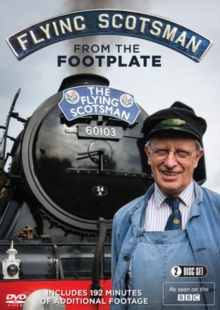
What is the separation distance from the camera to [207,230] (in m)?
1.45

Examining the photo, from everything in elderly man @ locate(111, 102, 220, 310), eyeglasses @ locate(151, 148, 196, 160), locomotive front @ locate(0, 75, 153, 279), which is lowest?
elderly man @ locate(111, 102, 220, 310)

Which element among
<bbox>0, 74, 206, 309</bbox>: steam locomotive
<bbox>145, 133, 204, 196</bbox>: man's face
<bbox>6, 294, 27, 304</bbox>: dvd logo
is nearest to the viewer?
<bbox>145, 133, 204, 196</bbox>: man's face

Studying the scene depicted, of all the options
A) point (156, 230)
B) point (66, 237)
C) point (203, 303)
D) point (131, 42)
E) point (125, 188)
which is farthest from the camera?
point (125, 188)

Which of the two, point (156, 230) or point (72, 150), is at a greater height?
point (72, 150)

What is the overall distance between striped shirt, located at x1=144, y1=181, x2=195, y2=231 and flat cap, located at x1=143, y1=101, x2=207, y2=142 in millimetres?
179

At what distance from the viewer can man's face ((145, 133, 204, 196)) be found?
4.98 feet

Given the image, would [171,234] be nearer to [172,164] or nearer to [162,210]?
[162,210]

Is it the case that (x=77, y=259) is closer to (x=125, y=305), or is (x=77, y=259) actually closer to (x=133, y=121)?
(x=133, y=121)

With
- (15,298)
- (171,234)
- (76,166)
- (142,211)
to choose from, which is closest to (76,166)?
(76,166)

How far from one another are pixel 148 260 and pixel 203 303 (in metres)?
0.20

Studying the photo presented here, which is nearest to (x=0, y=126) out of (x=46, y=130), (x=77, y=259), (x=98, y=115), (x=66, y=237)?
(x=46, y=130)

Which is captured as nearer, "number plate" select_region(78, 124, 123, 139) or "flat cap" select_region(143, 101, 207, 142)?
"flat cap" select_region(143, 101, 207, 142)

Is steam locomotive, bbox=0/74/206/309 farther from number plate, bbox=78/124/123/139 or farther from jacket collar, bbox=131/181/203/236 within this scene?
jacket collar, bbox=131/181/203/236

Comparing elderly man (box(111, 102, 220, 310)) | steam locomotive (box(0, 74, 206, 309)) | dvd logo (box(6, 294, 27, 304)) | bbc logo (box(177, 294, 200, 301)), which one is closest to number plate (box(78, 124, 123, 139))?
steam locomotive (box(0, 74, 206, 309))
